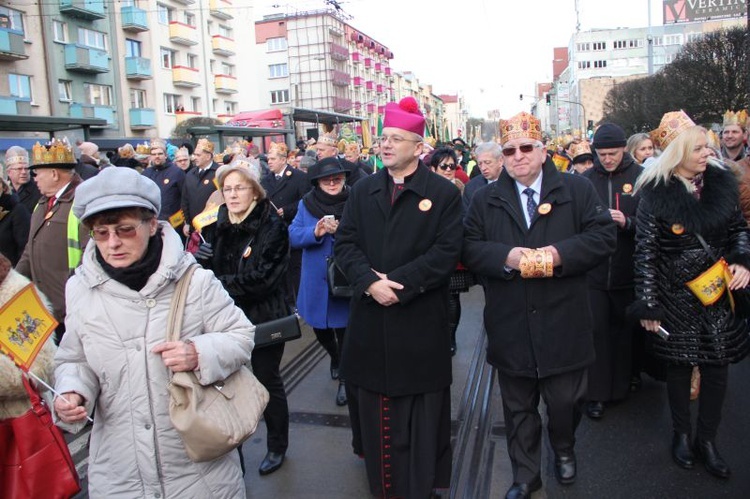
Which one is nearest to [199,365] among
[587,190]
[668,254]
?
[587,190]

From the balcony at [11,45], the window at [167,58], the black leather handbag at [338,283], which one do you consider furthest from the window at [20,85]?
the black leather handbag at [338,283]

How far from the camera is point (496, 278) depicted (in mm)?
3697

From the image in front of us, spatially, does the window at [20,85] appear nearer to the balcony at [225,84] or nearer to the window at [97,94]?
the window at [97,94]

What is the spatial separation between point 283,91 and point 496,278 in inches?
2624

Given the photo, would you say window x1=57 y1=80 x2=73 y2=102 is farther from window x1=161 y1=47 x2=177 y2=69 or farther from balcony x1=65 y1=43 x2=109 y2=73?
window x1=161 y1=47 x2=177 y2=69

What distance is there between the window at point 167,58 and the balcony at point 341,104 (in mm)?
28453

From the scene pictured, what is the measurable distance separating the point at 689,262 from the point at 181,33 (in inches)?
1658

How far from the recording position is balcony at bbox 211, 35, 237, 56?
149ft

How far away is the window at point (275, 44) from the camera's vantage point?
67750mm

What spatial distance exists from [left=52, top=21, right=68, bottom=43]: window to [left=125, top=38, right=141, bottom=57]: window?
4.97 meters

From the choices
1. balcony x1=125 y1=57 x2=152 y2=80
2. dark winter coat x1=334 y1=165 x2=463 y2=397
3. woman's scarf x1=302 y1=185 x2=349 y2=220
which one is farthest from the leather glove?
balcony x1=125 y1=57 x2=152 y2=80

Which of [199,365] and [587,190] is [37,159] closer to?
[199,365]

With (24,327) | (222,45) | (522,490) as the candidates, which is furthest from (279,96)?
(24,327)

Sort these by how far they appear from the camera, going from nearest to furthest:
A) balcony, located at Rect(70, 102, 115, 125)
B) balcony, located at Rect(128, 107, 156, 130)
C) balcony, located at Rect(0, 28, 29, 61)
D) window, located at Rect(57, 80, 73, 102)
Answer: balcony, located at Rect(0, 28, 29, 61) → window, located at Rect(57, 80, 73, 102) → balcony, located at Rect(70, 102, 115, 125) → balcony, located at Rect(128, 107, 156, 130)
